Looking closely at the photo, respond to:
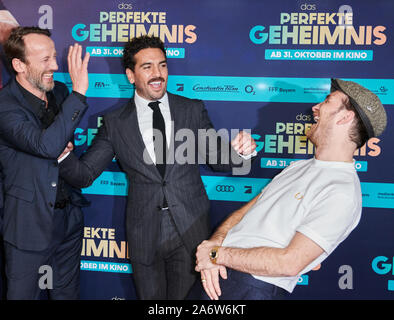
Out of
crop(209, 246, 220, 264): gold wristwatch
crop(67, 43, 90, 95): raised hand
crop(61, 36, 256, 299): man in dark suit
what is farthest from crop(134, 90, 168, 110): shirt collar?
crop(209, 246, 220, 264): gold wristwatch

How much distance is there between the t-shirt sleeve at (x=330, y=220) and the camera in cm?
160

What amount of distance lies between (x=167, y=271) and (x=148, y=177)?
629 millimetres

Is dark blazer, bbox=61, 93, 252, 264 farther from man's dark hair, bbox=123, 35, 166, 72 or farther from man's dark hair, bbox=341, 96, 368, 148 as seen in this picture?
man's dark hair, bbox=341, 96, 368, 148

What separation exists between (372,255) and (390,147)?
0.78 meters

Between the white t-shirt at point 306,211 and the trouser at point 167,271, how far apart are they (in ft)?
2.32

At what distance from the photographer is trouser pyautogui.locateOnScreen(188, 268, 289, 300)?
5.84 feet

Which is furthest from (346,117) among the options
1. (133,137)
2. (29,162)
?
(29,162)

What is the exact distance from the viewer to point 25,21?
325 centimetres

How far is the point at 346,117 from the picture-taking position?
1.81m

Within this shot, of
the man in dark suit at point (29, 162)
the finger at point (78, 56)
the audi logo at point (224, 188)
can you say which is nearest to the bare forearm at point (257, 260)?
the man in dark suit at point (29, 162)

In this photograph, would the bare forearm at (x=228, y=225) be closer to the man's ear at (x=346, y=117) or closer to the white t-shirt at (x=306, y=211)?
the white t-shirt at (x=306, y=211)

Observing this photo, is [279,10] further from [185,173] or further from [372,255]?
[372,255]
